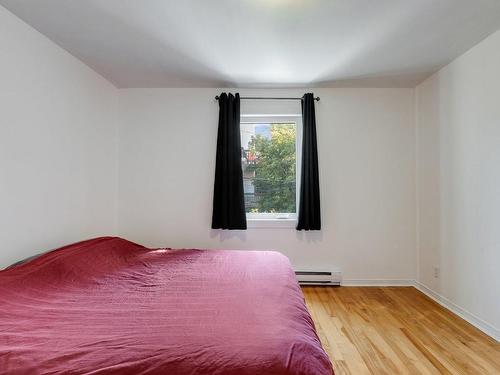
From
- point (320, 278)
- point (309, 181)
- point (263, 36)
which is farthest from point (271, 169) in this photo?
point (263, 36)

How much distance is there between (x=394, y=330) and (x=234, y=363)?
6.00 feet

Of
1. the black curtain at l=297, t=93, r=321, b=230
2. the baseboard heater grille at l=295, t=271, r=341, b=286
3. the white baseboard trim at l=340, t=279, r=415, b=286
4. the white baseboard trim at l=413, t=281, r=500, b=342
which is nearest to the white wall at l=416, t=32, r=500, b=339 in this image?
the white baseboard trim at l=413, t=281, r=500, b=342

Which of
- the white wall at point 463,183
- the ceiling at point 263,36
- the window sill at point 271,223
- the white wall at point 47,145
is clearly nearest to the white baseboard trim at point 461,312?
the white wall at point 463,183

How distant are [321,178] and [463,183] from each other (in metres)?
1.31

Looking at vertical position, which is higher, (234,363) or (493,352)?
(234,363)

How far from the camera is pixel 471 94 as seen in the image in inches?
94.5

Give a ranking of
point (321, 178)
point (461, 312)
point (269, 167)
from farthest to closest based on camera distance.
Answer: point (269, 167), point (321, 178), point (461, 312)

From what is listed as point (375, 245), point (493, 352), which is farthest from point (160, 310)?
point (375, 245)

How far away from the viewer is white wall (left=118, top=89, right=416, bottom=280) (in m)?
3.23

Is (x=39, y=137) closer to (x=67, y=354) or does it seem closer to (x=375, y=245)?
(x=67, y=354)

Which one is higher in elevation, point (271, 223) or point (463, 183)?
point (463, 183)

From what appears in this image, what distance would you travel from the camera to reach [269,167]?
11.2 ft

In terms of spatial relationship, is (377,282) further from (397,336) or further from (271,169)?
(271,169)

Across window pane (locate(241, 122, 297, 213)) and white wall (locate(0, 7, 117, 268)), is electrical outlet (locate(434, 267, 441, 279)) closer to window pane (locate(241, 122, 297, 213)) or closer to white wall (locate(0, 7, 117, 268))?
window pane (locate(241, 122, 297, 213))
